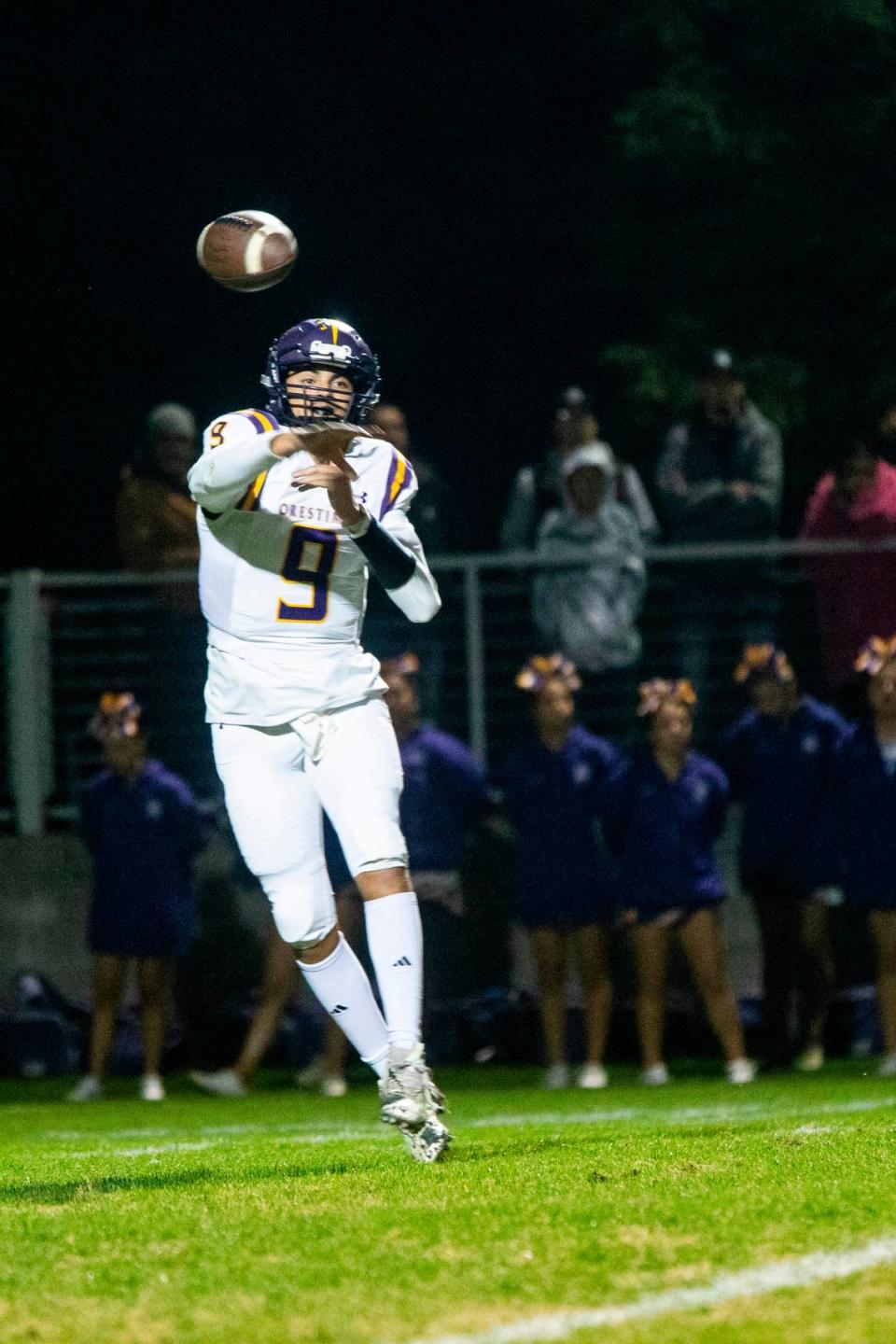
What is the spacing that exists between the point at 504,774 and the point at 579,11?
952 centimetres

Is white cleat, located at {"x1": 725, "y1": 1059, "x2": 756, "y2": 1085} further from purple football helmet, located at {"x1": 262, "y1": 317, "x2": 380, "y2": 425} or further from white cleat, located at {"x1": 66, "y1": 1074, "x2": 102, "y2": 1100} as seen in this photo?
purple football helmet, located at {"x1": 262, "y1": 317, "x2": 380, "y2": 425}

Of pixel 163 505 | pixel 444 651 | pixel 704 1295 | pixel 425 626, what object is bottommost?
pixel 704 1295

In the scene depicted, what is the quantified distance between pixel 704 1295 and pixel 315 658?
270 centimetres

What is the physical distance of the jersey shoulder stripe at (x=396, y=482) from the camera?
255 inches

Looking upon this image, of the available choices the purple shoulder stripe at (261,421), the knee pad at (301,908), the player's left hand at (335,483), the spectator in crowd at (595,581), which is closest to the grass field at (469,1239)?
the knee pad at (301,908)

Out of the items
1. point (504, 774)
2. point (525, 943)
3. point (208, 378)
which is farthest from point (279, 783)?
point (208, 378)

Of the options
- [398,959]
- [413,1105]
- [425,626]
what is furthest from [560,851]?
[413,1105]

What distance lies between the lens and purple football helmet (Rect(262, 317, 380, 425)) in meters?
6.37

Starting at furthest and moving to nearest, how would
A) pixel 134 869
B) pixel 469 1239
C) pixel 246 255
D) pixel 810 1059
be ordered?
pixel 134 869 → pixel 810 1059 → pixel 246 255 → pixel 469 1239

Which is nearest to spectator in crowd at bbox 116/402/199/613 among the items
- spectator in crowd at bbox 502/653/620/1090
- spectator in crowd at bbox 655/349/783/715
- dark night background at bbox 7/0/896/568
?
spectator in crowd at bbox 502/653/620/1090

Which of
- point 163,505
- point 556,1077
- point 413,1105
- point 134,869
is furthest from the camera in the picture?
point 163,505

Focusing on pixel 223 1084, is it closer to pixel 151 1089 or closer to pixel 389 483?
pixel 151 1089

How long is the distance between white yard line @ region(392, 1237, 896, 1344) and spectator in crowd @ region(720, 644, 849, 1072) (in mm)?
6713

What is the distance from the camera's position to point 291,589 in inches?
256
